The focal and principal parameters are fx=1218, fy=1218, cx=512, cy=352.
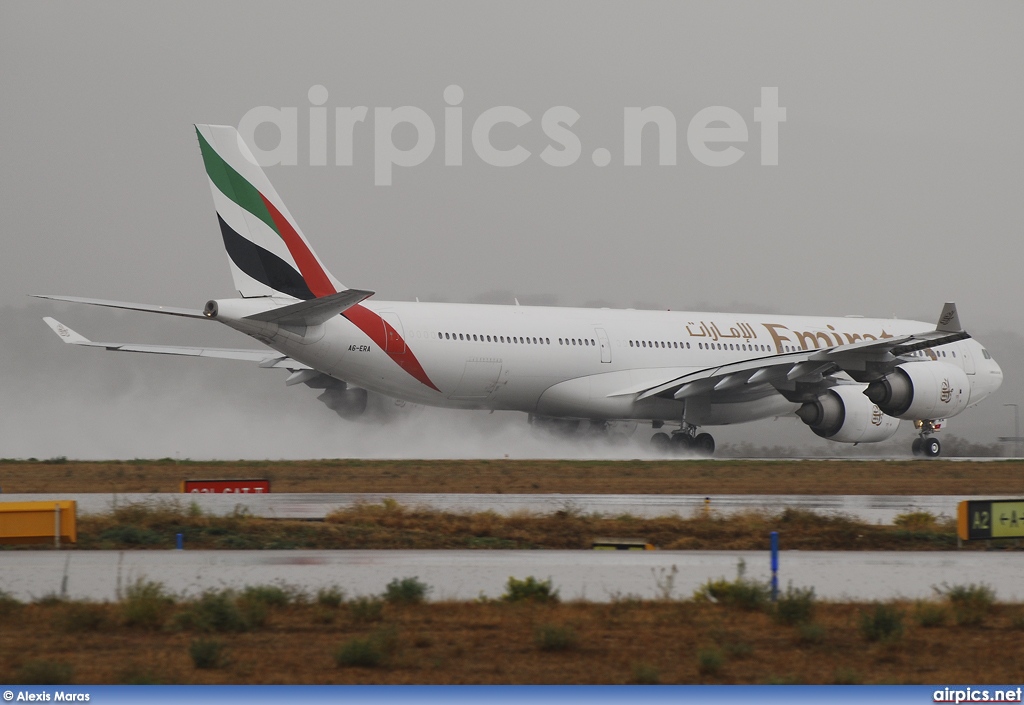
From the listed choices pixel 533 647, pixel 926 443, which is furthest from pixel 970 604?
pixel 926 443

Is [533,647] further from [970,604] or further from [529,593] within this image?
[970,604]

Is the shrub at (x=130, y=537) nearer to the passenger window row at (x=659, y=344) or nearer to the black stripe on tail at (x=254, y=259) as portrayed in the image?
the black stripe on tail at (x=254, y=259)

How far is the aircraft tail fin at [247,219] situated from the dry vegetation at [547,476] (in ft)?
16.3

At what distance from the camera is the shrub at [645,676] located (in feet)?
28.7

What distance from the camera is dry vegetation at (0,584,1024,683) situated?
29.8ft

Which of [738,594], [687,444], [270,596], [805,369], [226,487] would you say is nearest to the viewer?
[270,596]

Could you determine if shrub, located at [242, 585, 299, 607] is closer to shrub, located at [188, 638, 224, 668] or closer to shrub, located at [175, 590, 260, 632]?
shrub, located at [175, 590, 260, 632]

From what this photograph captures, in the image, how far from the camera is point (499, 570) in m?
14.5

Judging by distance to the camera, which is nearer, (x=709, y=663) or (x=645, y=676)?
(x=645, y=676)

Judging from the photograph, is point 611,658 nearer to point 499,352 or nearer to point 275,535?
point 275,535

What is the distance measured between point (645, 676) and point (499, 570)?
19.2 ft

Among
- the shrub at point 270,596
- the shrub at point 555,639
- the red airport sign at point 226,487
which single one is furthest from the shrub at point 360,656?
the red airport sign at point 226,487

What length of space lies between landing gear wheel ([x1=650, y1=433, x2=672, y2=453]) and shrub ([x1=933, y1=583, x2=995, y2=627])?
26.6 meters

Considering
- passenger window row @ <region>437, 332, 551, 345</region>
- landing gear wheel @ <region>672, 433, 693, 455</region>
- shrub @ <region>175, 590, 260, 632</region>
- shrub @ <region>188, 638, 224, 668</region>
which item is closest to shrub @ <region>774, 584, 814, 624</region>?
shrub @ <region>175, 590, 260, 632</region>
